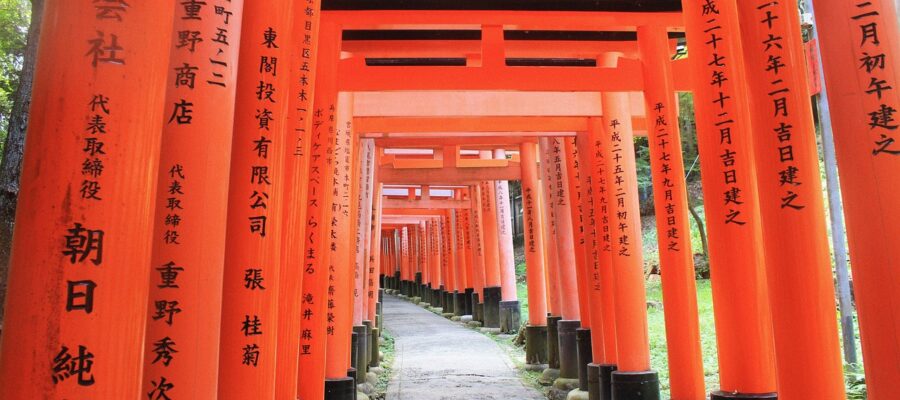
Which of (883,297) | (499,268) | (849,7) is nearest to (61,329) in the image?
(883,297)

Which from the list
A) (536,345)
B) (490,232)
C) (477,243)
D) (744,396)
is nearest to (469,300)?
(477,243)

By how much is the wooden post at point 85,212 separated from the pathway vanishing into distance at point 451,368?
6.80 metres

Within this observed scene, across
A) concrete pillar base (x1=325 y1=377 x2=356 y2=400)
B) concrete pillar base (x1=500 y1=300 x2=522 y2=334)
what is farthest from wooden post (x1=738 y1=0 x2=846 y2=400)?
concrete pillar base (x1=500 y1=300 x2=522 y2=334)

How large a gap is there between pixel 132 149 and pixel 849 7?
3005 millimetres

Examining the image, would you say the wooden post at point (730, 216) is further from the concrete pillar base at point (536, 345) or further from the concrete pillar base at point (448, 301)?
the concrete pillar base at point (448, 301)

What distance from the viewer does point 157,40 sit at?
1.87 metres

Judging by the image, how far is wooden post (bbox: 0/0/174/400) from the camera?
5.41 feet

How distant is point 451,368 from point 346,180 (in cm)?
488

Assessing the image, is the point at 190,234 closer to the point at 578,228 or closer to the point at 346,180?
the point at 346,180

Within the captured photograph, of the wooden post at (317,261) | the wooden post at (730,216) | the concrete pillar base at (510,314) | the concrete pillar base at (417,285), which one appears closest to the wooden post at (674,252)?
the wooden post at (730,216)

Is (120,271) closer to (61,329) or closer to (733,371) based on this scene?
(61,329)

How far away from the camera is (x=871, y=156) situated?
8.57ft

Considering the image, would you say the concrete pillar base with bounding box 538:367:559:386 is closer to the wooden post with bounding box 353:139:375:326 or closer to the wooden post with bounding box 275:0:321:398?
the wooden post with bounding box 353:139:375:326

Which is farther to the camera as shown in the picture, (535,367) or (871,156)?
(535,367)
